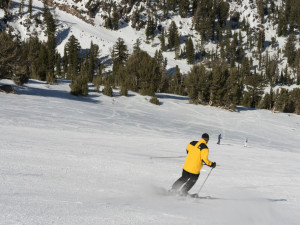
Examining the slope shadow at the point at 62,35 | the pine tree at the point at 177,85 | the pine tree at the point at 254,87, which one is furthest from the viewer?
the slope shadow at the point at 62,35

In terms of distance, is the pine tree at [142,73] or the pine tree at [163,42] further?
the pine tree at [163,42]

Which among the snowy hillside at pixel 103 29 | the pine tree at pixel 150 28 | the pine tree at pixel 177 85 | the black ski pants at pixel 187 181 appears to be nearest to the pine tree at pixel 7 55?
the black ski pants at pixel 187 181

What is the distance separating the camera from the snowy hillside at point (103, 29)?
76.2 metres

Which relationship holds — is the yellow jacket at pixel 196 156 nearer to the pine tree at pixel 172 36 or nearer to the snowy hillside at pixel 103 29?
the snowy hillside at pixel 103 29

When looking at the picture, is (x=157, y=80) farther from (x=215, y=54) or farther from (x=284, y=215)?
(x=215, y=54)

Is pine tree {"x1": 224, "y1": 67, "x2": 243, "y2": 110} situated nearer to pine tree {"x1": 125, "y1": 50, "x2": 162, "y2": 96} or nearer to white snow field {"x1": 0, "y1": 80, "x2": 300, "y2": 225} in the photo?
pine tree {"x1": 125, "y1": 50, "x2": 162, "y2": 96}

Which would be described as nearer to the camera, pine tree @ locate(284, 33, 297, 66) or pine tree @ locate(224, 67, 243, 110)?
pine tree @ locate(224, 67, 243, 110)

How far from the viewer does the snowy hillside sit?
250ft

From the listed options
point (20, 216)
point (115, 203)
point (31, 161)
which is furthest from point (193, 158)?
point (31, 161)

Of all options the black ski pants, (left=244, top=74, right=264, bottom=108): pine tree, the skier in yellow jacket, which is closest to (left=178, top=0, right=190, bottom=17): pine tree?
(left=244, top=74, right=264, bottom=108): pine tree

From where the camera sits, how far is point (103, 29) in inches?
3501

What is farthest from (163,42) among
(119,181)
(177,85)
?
(119,181)

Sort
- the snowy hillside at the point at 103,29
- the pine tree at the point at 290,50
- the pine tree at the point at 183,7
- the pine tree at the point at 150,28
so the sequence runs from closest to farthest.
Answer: the snowy hillside at the point at 103,29, the pine tree at the point at 150,28, the pine tree at the point at 290,50, the pine tree at the point at 183,7

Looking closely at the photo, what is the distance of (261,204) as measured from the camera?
5.45 meters
